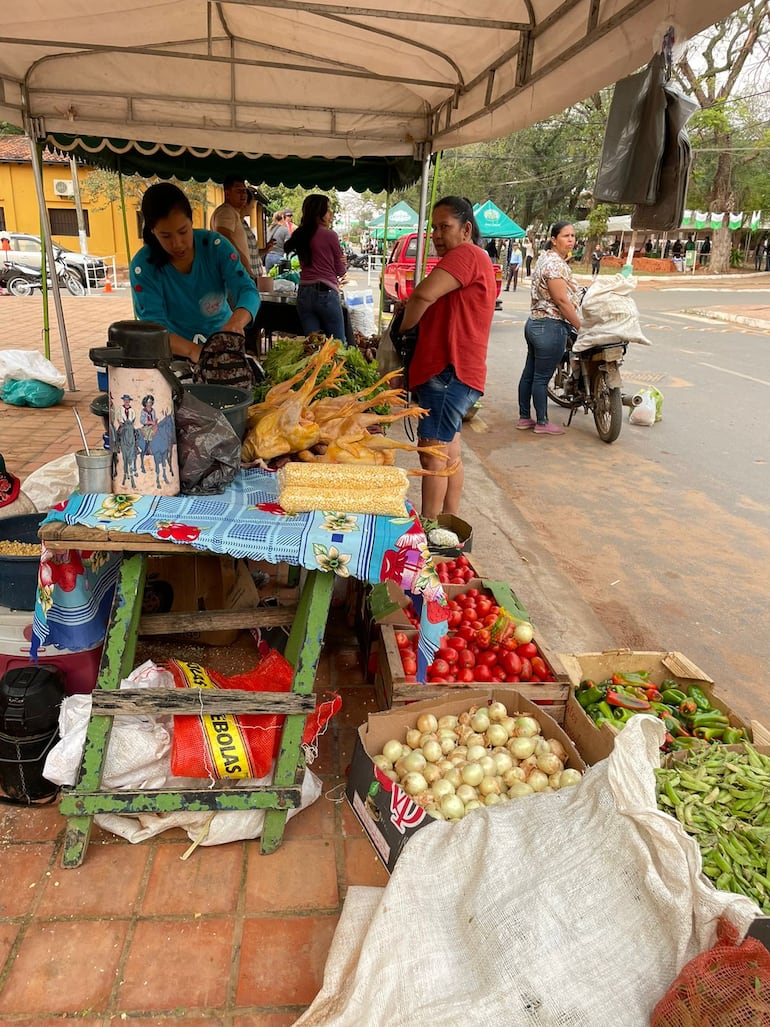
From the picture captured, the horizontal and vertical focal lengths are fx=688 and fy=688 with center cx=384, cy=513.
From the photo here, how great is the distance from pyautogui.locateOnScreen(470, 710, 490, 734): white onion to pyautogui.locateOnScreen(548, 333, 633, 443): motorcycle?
17.5 ft

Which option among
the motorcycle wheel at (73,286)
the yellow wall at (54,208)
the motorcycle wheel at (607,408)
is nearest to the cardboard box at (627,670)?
the motorcycle wheel at (607,408)

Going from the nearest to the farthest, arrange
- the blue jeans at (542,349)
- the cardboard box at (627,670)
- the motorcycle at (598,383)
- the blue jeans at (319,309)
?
the cardboard box at (627,670)
the blue jeans at (542,349)
the motorcycle at (598,383)
the blue jeans at (319,309)

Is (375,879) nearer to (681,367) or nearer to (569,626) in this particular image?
(569,626)

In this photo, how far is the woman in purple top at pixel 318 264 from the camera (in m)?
7.07

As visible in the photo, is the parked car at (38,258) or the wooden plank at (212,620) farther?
the parked car at (38,258)

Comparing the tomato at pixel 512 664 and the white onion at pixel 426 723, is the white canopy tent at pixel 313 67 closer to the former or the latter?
the tomato at pixel 512 664

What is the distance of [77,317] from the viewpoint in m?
13.9

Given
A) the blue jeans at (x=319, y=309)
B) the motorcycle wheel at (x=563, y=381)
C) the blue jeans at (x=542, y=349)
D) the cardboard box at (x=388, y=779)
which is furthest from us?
the motorcycle wheel at (x=563, y=381)

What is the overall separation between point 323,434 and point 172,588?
1251mm

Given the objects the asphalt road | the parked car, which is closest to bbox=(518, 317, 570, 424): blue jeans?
the asphalt road

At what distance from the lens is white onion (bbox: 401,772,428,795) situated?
2230 millimetres

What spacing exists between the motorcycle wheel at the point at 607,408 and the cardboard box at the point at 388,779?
5.21 m

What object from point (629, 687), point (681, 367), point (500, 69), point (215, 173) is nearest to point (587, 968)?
point (629, 687)

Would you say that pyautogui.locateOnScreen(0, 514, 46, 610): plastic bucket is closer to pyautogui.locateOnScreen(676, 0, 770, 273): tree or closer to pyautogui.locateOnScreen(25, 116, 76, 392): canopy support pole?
pyautogui.locateOnScreen(25, 116, 76, 392): canopy support pole
